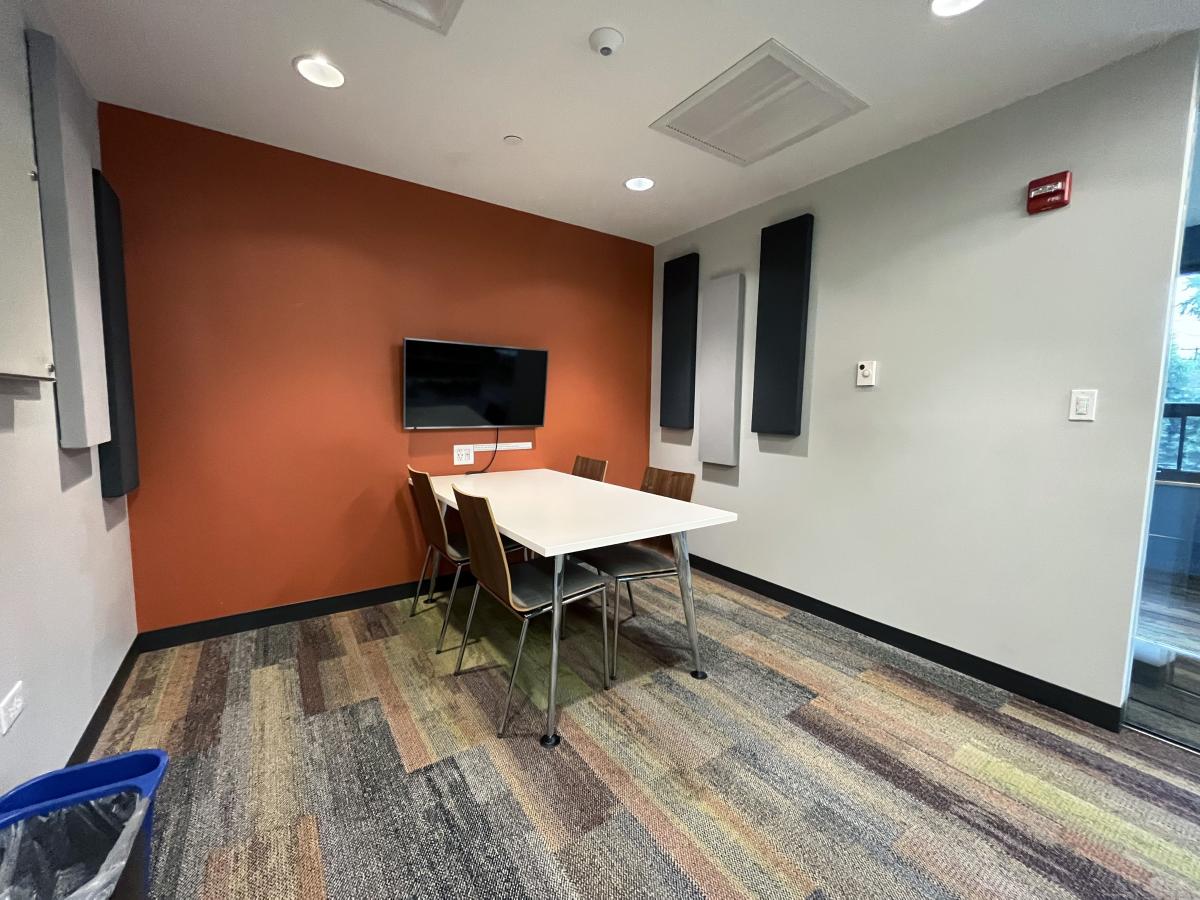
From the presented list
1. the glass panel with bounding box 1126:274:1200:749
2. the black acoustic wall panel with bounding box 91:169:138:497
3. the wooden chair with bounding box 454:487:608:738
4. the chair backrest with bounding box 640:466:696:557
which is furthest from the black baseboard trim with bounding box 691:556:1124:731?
the black acoustic wall panel with bounding box 91:169:138:497

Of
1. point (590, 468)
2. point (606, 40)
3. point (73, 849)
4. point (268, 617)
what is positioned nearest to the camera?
point (73, 849)

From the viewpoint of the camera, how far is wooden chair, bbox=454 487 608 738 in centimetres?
182

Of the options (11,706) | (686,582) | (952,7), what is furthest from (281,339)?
(952,7)

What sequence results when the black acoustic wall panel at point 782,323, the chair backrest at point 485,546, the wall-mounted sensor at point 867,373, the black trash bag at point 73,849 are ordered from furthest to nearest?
1. the black acoustic wall panel at point 782,323
2. the wall-mounted sensor at point 867,373
3. the chair backrest at point 485,546
4. the black trash bag at point 73,849

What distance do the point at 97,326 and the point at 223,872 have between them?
199 centimetres

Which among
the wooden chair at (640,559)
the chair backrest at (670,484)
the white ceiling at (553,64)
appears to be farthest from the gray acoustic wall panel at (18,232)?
the chair backrest at (670,484)

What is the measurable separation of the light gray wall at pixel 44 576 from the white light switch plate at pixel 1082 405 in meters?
3.60

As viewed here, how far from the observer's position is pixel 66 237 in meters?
1.61

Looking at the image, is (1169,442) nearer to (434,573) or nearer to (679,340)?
(679,340)

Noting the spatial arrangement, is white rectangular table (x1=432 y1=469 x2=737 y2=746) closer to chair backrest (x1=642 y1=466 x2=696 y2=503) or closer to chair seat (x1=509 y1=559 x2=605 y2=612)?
chair seat (x1=509 y1=559 x2=605 y2=612)

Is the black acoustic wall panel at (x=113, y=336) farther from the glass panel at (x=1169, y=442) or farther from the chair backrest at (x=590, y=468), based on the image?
the glass panel at (x=1169, y=442)

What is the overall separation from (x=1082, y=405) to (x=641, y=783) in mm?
2251

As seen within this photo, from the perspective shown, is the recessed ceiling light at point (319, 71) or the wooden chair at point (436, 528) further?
the wooden chair at point (436, 528)

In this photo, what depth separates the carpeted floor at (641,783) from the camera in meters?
1.32
